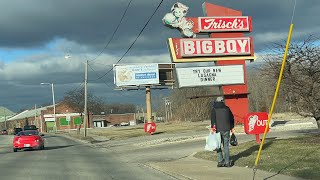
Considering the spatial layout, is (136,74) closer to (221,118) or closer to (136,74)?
(136,74)

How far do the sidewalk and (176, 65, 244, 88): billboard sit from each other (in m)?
17.7

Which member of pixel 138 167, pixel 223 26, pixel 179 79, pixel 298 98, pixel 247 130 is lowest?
pixel 138 167

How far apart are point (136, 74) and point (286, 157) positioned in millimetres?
47718

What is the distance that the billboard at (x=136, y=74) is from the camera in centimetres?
5984

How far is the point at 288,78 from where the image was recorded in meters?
15.5

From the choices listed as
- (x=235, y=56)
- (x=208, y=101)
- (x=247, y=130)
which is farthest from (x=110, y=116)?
(x=247, y=130)

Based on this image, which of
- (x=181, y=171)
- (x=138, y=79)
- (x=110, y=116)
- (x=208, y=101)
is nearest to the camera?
(x=181, y=171)

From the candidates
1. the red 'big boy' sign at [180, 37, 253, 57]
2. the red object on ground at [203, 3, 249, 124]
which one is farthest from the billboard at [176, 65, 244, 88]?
the red 'big boy' sign at [180, 37, 253, 57]

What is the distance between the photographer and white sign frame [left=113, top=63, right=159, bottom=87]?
196ft

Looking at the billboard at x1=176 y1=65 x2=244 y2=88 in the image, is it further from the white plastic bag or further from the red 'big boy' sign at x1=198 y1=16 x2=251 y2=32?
the white plastic bag

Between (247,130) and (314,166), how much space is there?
6.03 metres

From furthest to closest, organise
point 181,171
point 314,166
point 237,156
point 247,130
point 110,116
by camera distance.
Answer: point 110,116
point 247,130
point 237,156
point 181,171
point 314,166

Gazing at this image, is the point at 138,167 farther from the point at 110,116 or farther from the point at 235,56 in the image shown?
the point at 110,116

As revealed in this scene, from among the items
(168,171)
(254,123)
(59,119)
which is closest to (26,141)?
(254,123)
